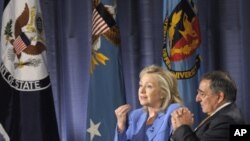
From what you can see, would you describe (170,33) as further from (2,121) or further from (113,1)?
(2,121)

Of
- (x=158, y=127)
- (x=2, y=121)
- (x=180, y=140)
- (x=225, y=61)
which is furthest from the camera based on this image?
(x=225, y=61)

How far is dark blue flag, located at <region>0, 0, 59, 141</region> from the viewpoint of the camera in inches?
136

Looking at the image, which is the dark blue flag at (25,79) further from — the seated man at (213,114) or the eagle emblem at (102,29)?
the seated man at (213,114)

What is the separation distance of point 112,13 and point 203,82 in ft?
3.69

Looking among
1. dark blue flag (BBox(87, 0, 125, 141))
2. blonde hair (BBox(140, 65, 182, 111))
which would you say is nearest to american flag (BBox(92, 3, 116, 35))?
dark blue flag (BBox(87, 0, 125, 141))

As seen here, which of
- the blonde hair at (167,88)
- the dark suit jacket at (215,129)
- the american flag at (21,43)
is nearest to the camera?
the dark suit jacket at (215,129)

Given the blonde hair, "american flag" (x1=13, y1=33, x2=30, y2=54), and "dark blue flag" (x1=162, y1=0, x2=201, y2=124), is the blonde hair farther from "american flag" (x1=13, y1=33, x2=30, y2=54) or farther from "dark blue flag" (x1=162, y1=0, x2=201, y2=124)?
"american flag" (x1=13, y1=33, x2=30, y2=54)

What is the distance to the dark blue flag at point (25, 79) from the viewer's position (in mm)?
3461

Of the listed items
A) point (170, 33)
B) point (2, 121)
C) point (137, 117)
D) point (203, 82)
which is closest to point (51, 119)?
point (2, 121)

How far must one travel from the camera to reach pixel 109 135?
3494 millimetres

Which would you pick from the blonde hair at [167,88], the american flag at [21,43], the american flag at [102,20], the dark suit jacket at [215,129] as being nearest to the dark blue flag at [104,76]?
the american flag at [102,20]

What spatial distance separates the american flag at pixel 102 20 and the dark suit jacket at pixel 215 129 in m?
1.28

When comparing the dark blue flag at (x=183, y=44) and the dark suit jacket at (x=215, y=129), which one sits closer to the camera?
the dark suit jacket at (x=215, y=129)

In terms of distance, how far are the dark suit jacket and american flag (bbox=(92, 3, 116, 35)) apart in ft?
4.18
